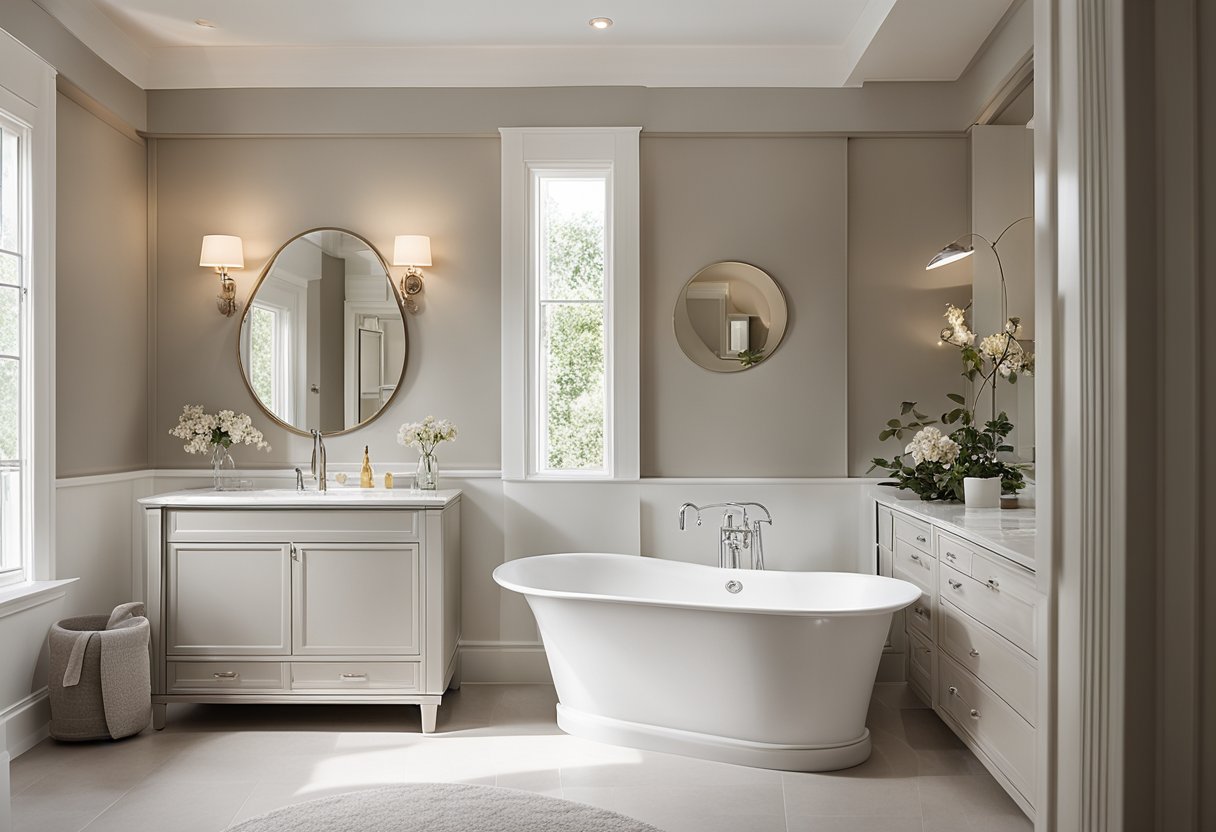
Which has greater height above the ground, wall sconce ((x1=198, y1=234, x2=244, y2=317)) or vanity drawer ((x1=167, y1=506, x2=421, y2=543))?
wall sconce ((x1=198, y1=234, x2=244, y2=317))

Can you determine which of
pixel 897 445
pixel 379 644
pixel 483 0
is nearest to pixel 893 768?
pixel 897 445

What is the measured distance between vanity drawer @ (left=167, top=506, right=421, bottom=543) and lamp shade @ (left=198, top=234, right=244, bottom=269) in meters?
1.17

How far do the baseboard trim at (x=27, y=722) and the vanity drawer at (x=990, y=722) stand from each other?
323 cm

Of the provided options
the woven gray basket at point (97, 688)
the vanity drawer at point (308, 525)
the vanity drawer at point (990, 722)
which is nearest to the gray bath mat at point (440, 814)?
the vanity drawer at point (990, 722)

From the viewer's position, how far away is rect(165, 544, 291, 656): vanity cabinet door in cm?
329

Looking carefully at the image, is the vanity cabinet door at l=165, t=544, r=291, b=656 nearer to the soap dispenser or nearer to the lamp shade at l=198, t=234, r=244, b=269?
the soap dispenser

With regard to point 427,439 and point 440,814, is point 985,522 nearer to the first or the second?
point 440,814

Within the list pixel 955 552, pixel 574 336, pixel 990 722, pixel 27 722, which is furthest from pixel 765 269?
pixel 27 722

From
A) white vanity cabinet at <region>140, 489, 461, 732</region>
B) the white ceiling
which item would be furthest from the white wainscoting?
the white ceiling

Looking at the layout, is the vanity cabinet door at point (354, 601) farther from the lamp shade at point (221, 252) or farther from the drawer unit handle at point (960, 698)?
the drawer unit handle at point (960, 698)

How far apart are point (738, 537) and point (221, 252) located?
2.63m

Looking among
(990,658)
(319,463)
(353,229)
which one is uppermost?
(353,229)

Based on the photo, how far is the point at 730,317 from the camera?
12.6ft

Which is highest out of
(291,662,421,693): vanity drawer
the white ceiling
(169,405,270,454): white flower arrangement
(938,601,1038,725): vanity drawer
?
the white ceiling
